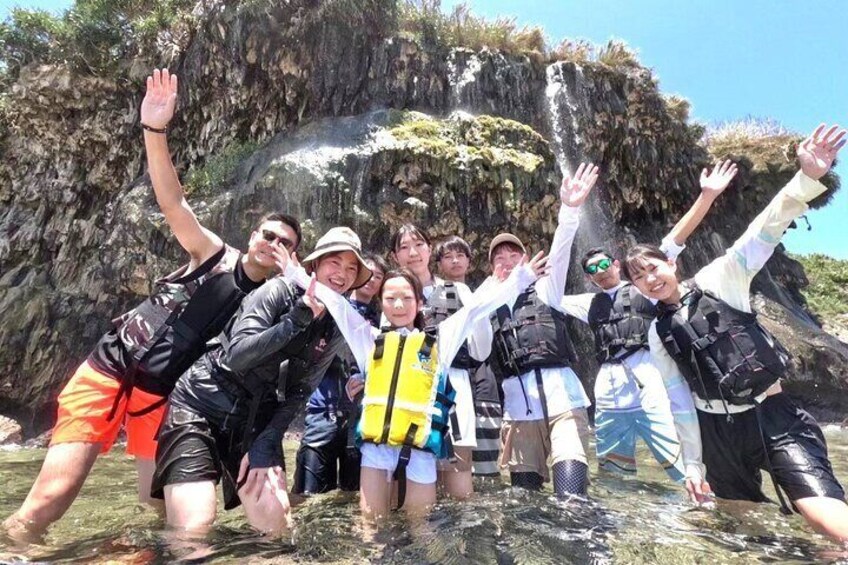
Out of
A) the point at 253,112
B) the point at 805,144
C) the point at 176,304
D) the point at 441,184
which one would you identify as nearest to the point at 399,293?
the point at 176,304

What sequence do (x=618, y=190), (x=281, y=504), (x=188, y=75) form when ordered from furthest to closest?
(x=618, y=190), (x=188, y=75), (x=281, y=504)

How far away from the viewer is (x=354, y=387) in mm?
3951

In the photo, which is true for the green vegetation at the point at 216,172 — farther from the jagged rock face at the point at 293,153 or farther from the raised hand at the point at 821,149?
the raised hand at the point at 821,149

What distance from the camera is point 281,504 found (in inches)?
109

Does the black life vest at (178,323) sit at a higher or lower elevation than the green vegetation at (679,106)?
lower

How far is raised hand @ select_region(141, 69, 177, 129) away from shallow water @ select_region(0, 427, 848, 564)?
7.61 ft

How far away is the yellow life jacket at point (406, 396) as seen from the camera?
308 cm

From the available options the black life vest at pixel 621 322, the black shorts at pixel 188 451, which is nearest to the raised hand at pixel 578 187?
the black life vest at pixel 621 322

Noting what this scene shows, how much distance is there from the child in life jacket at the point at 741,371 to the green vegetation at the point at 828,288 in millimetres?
23112

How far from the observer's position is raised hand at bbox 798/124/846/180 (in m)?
3.10

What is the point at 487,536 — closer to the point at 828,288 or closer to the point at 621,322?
the point at 621,322

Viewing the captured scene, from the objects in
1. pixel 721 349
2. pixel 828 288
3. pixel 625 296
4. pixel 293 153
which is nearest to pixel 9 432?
pixel 293 153

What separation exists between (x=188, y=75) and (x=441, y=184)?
20.2ft

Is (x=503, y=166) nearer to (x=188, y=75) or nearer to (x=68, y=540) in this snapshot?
(x=188, y=75)
